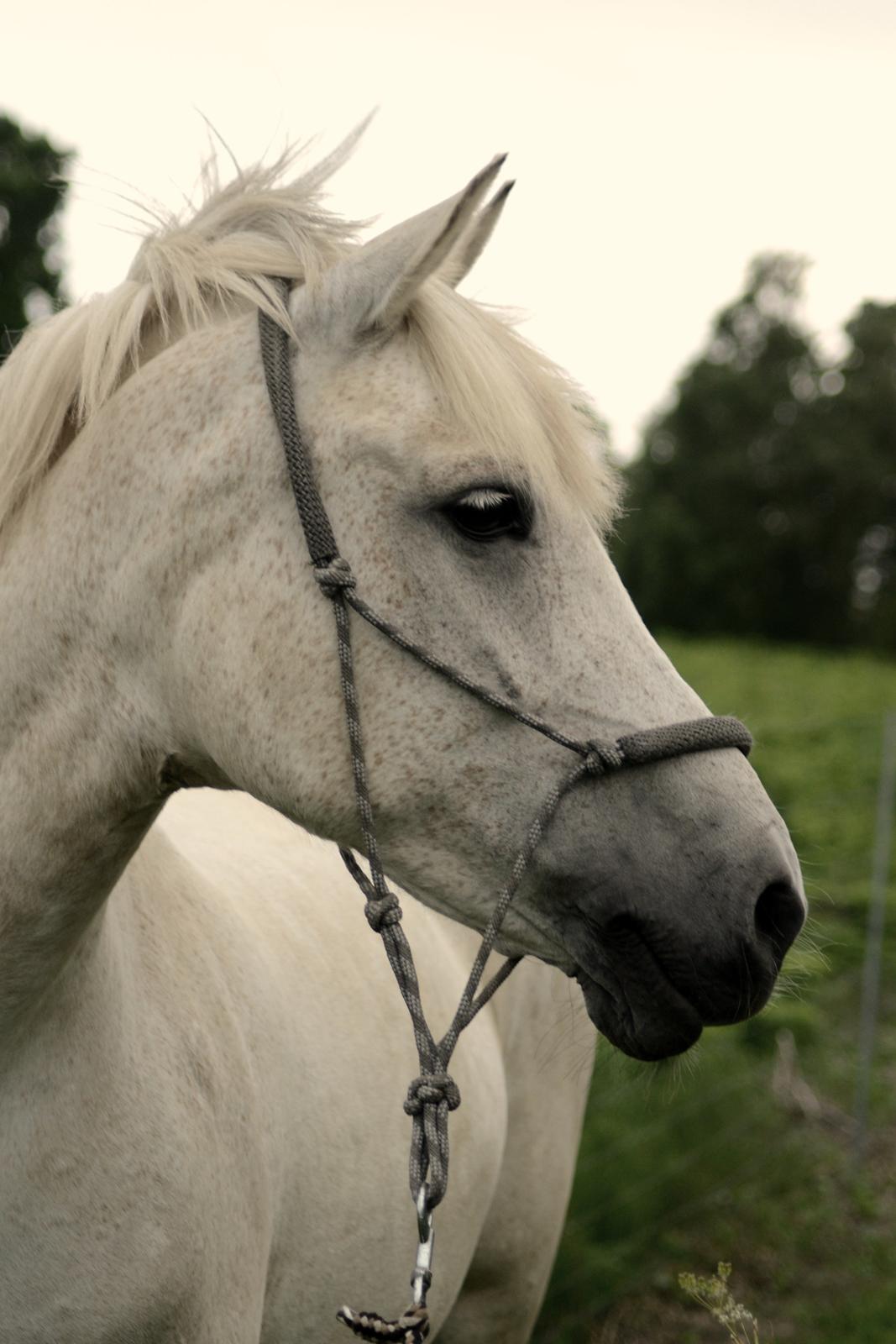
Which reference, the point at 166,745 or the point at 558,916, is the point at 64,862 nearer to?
the point at 166,745

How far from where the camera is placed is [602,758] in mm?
1586

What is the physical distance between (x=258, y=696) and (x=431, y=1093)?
633 mm

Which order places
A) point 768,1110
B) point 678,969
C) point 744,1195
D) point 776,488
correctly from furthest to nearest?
point 776,488, point 768,1110, point 744,1195, point 678,969

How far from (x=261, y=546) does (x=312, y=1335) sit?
5.42ft

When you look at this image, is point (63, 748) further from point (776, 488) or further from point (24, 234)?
point (776, 488)

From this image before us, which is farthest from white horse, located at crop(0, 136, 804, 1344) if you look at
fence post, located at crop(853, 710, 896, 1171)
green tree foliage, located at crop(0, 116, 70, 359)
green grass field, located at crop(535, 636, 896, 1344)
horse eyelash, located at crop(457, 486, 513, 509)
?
green tree foliage, located at crop(0, 116, 70, 359)

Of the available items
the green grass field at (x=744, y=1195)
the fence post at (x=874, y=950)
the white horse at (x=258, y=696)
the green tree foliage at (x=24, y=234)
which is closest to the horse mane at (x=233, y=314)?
the white horse at (x=258, y=696)

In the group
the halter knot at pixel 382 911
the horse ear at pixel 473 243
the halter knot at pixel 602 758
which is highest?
the horse ear at pixel 473 243

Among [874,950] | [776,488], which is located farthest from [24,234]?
[776,488]

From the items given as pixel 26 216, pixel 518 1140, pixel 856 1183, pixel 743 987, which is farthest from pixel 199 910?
pixel 26 216

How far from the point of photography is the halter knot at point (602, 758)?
5.19ft

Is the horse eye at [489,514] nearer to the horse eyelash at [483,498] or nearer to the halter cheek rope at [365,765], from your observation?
the horse eyelash at [483,498]

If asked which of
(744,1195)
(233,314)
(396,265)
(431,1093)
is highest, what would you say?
(396,265)

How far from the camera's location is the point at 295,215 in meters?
1.93
